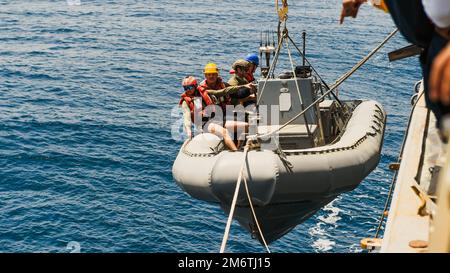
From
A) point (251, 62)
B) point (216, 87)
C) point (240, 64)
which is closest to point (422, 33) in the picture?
point (216, 87)

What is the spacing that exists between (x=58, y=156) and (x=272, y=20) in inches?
1199

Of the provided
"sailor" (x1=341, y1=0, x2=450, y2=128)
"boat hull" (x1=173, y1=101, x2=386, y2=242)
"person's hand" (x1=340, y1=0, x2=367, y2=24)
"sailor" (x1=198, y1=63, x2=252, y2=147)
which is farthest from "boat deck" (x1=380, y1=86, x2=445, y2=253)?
"sailor" (x1=198, y1=63, x2=252, y2=147)

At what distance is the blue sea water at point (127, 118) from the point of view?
53.5 feet

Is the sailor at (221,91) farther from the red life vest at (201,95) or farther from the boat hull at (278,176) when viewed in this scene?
the boat hull at (278,176)

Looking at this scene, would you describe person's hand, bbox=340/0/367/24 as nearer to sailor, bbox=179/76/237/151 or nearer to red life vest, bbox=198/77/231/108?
sailor, bbox=179/76/237/151

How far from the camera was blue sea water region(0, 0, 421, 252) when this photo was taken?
16.3 m

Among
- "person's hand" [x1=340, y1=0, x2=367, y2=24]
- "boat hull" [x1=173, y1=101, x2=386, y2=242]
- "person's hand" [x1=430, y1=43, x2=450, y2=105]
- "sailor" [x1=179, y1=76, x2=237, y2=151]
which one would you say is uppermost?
"person's hand" [x1=340, y1=0, x2=367, y2=24]

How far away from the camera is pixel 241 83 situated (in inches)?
463

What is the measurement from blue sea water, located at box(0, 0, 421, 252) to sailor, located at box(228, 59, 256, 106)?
202 inches

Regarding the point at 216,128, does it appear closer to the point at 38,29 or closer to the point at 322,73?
the point at 322,73

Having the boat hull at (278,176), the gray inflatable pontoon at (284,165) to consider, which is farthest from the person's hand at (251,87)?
the boat hull at (278,176)

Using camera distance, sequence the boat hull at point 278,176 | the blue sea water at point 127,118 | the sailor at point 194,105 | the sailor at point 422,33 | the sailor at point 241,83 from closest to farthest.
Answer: the sailor at point 422,33 → the boat hull at point 278,176 → the sailor at point 194,105 → the sailor at point 241,83 → the blue sea water at point 127,118

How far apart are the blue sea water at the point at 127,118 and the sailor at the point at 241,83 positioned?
16.8 feet
